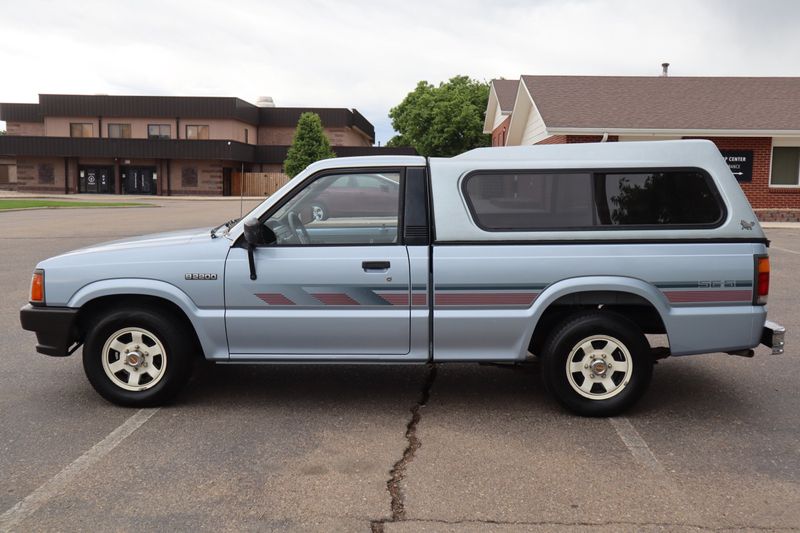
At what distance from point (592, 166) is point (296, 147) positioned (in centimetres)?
4805

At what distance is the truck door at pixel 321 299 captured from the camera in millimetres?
5023

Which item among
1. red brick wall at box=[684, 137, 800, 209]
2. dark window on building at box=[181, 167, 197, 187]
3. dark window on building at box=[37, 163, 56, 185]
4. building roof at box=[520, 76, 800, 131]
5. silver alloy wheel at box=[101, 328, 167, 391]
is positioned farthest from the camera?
dark window on building at box=[37, 163, 56, 185]

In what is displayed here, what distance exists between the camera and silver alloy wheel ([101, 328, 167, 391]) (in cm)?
522

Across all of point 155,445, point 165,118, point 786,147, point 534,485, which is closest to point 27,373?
point 155,445

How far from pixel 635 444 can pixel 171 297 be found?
3225mm

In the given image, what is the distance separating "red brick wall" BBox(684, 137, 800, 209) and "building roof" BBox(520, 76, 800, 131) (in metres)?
0.77

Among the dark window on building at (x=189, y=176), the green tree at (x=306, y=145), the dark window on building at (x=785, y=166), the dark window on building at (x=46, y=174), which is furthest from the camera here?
the dark window on building at (x=46, y=174)

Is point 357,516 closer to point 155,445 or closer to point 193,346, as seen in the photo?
point 155,445

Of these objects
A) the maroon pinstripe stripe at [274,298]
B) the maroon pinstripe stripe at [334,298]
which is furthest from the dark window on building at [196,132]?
the maroon pinstripe stripe at [334,298]

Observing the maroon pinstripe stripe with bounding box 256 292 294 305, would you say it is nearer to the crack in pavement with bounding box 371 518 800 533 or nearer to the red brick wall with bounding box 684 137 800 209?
the crack in pavement with bounding box 371 518 800 533

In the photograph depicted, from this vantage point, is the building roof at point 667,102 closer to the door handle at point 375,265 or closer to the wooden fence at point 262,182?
the door handle at point 375,265

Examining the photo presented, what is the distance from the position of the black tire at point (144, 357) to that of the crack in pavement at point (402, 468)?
165cm

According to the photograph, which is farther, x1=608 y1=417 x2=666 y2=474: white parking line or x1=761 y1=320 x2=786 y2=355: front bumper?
x1=761 y1=320 x2=786 y2=355: front bumper

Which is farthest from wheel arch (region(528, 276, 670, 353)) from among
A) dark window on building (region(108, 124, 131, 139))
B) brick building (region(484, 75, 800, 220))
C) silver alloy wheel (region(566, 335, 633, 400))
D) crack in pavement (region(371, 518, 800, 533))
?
dark window on building (region(108, 124, 131, 139))
